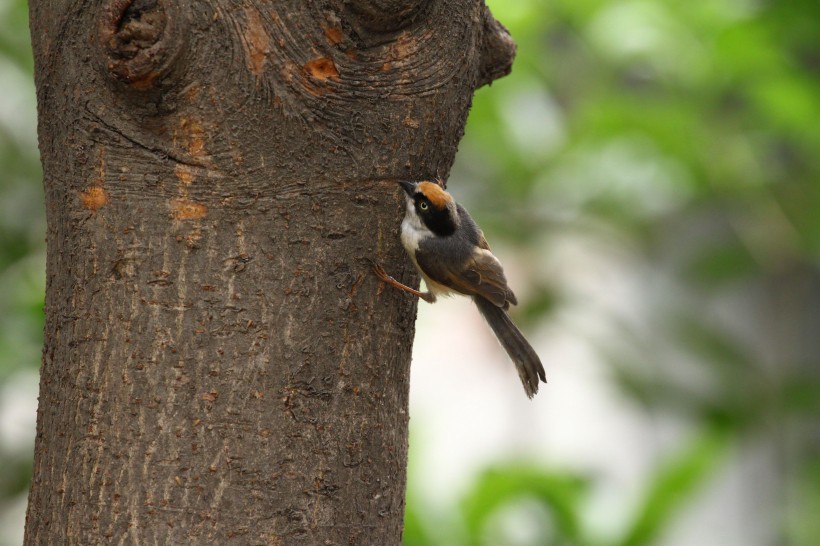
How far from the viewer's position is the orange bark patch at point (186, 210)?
1.67 m

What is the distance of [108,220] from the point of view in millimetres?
1684

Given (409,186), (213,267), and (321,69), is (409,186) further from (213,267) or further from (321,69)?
(213,267)

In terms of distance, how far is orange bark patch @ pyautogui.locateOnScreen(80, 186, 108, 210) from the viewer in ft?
5.55

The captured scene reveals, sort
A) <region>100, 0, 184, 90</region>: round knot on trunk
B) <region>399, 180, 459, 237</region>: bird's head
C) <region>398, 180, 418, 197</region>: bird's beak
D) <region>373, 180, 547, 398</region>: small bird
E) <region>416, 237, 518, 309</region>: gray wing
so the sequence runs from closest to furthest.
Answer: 1. <region>100, 0, 184, 90</region>: round knot on trunk
2. <region>398, 180, 418, 197</region>: bird's beak
3. <region>399, 180, 459, 237</region>: bird's head
4. <region>373, 180, 547, 398</region>: small bird
5. <region>416, 237, 518, 309</region>: gray wing

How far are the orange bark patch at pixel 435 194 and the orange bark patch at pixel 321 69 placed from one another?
13.3 inches

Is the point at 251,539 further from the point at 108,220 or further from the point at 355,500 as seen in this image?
the point at 108,220

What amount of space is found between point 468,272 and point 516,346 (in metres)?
0.30

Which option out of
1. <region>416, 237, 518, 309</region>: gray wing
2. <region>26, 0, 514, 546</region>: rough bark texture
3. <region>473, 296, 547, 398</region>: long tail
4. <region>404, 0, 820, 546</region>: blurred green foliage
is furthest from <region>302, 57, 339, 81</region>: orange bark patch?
<region>404, 0, 820, 546</region>: blurred green foliage

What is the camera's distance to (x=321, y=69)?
1.72m

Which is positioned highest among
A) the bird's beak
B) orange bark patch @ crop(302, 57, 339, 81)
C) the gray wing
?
the gray wing

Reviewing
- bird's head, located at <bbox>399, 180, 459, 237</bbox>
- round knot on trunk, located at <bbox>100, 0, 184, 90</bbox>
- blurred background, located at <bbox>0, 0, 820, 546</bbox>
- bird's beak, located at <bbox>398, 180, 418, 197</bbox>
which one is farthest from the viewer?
blurred background, located at <bbox>0, 0, 820, 546</bbox>

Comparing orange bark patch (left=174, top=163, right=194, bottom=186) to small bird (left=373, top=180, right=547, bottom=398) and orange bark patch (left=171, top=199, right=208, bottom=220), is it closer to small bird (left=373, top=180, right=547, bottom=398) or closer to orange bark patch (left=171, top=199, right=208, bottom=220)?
orange bark patch (left=171, top=199, right=208, bottom=220)

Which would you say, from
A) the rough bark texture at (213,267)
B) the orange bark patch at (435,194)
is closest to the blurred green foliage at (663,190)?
the orange bark patch at (435,194)

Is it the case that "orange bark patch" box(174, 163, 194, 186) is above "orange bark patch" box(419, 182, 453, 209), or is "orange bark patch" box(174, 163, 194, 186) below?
below
